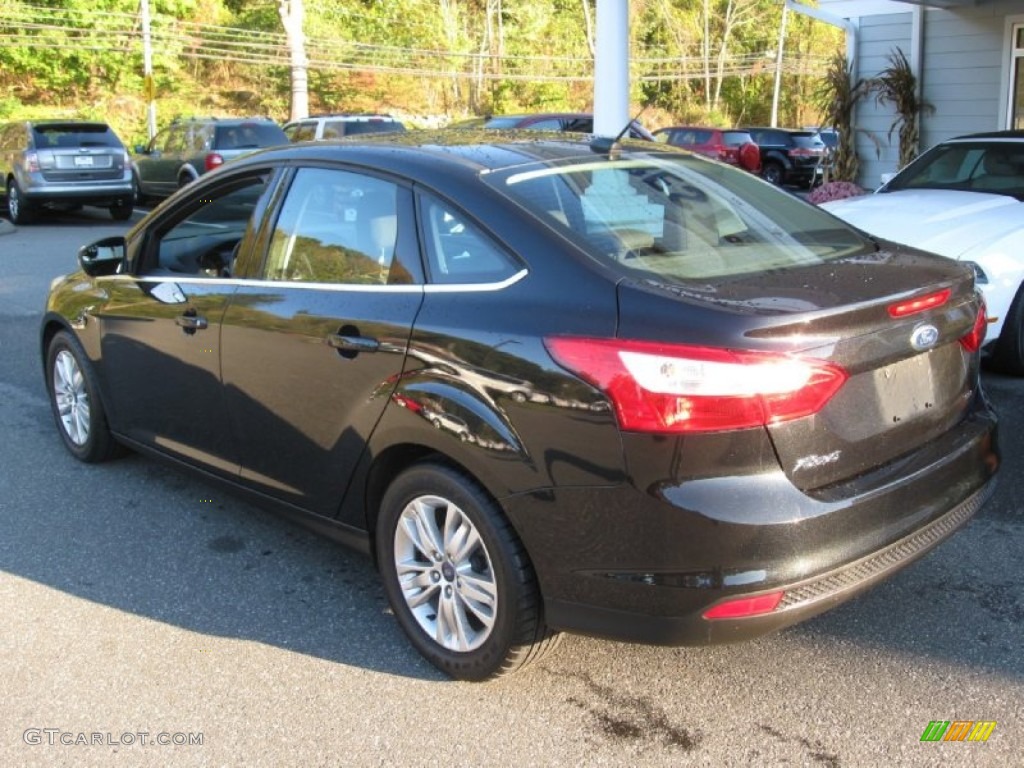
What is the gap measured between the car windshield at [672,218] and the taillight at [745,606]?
913mm

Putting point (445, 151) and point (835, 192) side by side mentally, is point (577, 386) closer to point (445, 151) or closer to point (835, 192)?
point (445, 151)

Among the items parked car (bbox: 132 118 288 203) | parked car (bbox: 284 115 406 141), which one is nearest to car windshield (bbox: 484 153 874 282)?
parked car (bbox: 132 118 288 203)

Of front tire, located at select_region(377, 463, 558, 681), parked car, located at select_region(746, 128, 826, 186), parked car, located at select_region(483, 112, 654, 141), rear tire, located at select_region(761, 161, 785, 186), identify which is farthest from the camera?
rear tire, located at select_region(761, 161, 785, 186)

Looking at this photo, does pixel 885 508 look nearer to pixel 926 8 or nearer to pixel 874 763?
pixel 874 763

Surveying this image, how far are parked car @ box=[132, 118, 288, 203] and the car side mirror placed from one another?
12030 millimetres

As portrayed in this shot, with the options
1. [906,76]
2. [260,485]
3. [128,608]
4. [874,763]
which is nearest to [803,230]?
[874,763]

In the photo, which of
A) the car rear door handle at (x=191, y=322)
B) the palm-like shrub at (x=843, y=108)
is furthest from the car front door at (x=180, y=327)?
the palm-like shrub at (x=843, y=108)

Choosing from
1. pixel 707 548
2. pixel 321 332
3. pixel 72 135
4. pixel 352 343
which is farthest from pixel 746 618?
pixel 72 135

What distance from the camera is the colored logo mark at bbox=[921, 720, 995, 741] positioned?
294 cm

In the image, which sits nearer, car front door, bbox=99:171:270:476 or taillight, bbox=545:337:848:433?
taillight, bbox=545:337:848:433

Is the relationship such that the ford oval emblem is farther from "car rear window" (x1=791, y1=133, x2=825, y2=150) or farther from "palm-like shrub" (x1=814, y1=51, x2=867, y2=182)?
"car rear window" (x1=791, y1=133, x2=825, y2=150)

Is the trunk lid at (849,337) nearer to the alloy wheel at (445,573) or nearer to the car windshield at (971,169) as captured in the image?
the alloy wheel at (445,573)

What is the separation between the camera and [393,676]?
11.1 feet

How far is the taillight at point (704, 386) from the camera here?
2.66 m
